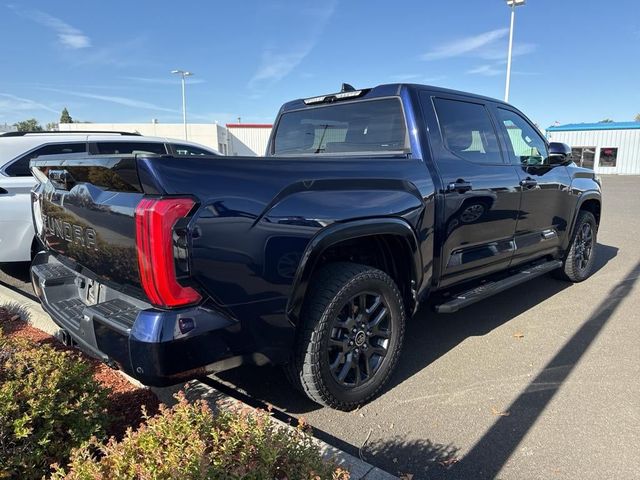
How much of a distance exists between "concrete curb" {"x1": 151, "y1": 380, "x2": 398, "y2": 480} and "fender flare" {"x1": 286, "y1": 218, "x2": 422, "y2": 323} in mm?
626

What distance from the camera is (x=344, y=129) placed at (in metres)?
4.00

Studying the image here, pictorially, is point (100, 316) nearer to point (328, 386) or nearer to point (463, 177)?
point (328, 386)

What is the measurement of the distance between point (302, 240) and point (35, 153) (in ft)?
14.3

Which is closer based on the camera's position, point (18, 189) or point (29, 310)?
point (29, 310)

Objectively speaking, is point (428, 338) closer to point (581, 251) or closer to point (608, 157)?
point (581, 251)

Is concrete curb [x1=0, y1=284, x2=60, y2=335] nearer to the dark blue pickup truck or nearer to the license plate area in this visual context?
the dark blue pickup truck

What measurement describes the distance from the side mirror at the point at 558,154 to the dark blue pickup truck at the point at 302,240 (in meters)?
0.45

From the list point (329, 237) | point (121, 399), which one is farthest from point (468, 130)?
point (121, 399)

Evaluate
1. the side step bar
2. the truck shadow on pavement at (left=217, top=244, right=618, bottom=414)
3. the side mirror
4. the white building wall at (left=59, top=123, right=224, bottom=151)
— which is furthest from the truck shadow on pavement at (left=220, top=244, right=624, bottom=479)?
the white building wall at (left=59, top=123, right=224, bottom=151)

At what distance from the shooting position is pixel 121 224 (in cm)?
212

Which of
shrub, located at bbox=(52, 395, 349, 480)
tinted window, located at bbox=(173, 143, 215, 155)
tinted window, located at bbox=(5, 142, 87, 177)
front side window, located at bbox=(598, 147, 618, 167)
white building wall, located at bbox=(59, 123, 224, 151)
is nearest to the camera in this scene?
shrub, located at bbox=(52, 395, 349, 480)

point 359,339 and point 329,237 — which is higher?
point 329,237

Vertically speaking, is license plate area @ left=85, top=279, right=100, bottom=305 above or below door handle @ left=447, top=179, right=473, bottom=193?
below

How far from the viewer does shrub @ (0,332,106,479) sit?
184 cm
